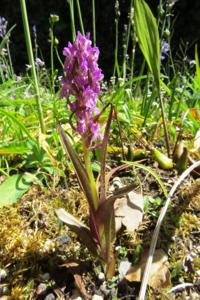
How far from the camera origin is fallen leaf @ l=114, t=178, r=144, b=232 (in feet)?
4.59

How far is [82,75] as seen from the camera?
3.55 feet

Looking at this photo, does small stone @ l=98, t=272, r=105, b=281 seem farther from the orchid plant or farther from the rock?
the rock

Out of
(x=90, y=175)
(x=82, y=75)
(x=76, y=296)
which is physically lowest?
(x=76, y=296)

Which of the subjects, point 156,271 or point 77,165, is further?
point 156,271

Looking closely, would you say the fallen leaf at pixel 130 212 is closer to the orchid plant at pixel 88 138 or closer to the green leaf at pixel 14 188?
the orchid plant at pixel 88 138

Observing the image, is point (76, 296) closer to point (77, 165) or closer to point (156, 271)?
point (156, 271)

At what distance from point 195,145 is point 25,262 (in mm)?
801

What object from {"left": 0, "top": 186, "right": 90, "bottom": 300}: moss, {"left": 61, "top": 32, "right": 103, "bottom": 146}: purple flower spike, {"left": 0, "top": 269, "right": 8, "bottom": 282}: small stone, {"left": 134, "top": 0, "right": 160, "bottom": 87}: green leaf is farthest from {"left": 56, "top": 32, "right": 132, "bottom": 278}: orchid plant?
{"left": 134, "top": 0, "right": 160, "bottom": 87}: green leaf

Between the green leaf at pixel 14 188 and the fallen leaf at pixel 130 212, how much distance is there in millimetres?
316

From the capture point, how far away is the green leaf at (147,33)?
1.52 meters

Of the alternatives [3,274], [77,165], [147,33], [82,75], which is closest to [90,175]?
[77,165]

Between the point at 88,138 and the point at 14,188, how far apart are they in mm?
455

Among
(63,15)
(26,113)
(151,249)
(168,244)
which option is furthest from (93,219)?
(63,15)

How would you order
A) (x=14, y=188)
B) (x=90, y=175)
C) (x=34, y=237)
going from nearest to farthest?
(x=90, y=175) → (x=34, y=237) → (x=14, y=188)
